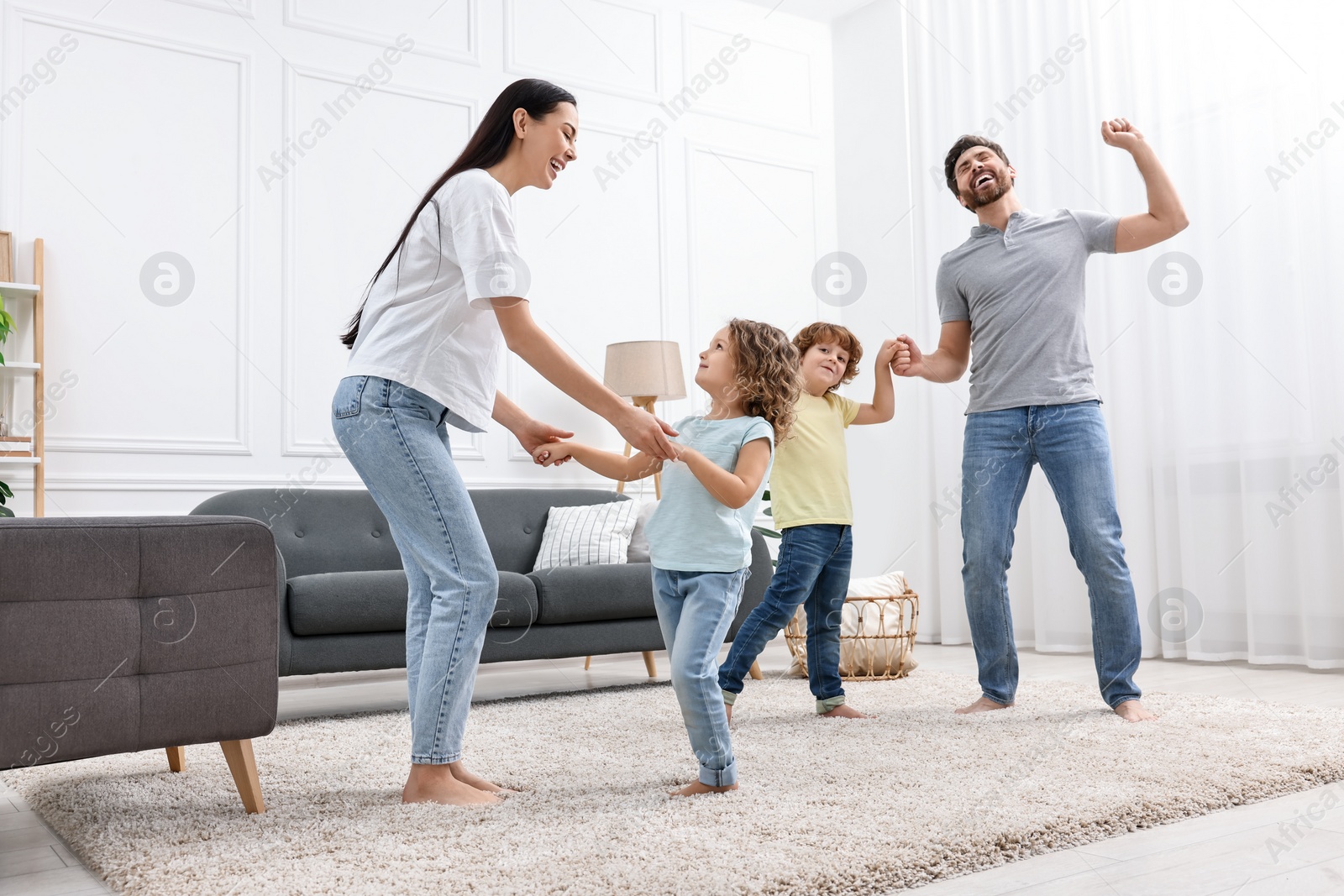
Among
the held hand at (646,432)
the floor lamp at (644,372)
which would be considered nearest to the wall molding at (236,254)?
the floor lamp at (644,372)

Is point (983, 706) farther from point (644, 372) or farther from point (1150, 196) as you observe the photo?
point (644, 372)

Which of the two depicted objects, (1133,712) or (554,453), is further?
(1133,712)

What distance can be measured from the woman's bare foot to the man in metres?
1.36

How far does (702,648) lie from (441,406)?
0.57m

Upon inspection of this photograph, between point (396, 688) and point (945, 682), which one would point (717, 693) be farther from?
point (396, 688)

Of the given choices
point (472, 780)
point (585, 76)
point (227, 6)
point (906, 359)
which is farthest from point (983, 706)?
point (227, 6)

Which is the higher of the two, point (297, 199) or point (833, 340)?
point (297, 199)

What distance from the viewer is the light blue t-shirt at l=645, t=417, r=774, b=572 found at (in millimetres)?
1717

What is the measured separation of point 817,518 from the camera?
246 centimetres

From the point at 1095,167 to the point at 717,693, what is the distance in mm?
3188

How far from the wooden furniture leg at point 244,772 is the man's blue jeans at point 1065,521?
170 centimetres

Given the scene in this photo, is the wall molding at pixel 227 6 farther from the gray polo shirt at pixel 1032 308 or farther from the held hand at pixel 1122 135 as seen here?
the held hand at pixel 1122 135

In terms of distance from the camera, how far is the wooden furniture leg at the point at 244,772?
5.49ft

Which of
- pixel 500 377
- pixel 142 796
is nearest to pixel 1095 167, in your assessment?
pixel 500 377
